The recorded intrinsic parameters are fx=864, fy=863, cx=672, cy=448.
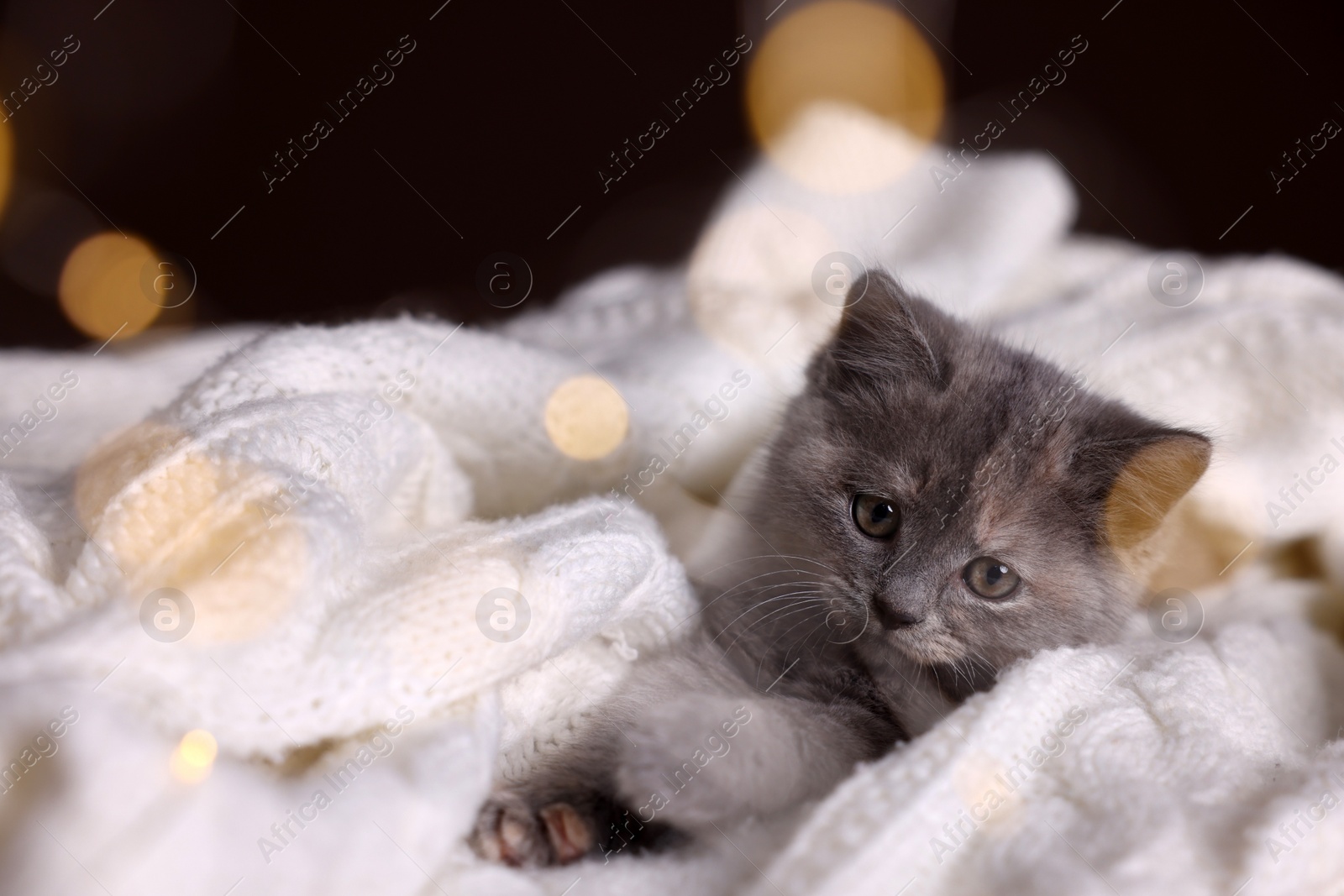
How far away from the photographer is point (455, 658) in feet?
3.44

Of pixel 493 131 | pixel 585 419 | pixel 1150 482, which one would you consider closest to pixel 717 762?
pixel 585 419

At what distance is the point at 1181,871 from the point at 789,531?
793 millimetres

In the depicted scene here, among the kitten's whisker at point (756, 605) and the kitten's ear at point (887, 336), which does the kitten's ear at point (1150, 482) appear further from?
the kitten's whisker at point (756, 605)

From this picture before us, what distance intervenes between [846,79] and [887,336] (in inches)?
63.3

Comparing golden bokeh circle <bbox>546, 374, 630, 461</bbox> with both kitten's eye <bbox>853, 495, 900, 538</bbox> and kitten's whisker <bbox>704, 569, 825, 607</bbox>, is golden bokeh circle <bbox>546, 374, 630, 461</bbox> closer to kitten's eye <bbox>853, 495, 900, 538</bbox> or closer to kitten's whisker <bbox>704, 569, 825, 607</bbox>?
kitten's whisker <bbox>704, 569, 825, 607</bbox>

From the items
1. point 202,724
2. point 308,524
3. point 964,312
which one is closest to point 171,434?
point 308,524

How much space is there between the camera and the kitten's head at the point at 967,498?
1417 millimetres

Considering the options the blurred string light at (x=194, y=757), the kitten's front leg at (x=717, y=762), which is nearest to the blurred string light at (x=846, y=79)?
the kitten's front leg at (x=717, y=762)

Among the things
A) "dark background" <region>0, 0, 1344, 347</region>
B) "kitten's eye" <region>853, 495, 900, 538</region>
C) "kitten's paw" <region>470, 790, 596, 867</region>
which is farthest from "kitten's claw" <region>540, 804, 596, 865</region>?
"dark background" <region>0, 0, 1344, 347</region>

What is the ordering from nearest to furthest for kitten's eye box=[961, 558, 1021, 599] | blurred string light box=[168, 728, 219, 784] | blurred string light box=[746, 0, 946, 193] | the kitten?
blurred string light box=[168, 728, 219, 784]
the kitten
kitten's eye box=[961, 558, 1021, 599]
blurred string light box=[746, 0, 946, 193]

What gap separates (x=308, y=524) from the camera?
A: 1.03m

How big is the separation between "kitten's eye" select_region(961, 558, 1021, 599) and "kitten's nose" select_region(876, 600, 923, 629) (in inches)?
5.4

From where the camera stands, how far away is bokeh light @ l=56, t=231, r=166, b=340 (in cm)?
234

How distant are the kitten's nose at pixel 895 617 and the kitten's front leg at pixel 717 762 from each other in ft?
0.78
